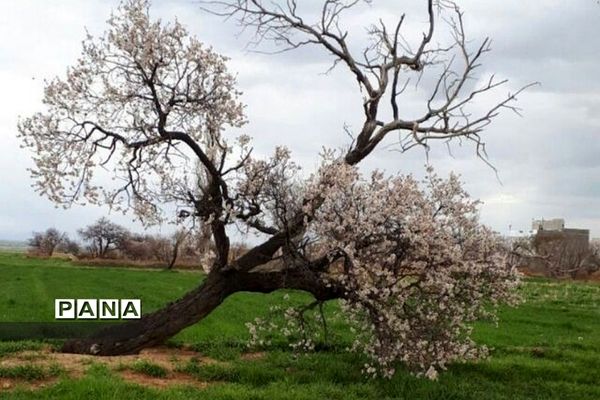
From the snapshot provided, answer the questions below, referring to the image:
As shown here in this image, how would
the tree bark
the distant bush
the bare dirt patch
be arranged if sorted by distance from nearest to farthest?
the bare dirt patch
the tree bark
the distant bush

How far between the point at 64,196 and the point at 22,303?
1232 cm

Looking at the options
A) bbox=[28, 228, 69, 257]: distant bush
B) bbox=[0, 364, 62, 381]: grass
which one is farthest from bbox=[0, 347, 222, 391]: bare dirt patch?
bbox=[28, 228, 69, 257]: distant bush

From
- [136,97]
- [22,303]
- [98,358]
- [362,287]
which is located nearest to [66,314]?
[22,303]

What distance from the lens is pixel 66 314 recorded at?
18469mm

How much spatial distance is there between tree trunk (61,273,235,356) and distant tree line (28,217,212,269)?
33.9 metres

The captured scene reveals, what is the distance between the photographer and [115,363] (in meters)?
10.7

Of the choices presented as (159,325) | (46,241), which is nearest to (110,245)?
(46,241)

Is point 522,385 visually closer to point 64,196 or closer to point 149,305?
point 64,196

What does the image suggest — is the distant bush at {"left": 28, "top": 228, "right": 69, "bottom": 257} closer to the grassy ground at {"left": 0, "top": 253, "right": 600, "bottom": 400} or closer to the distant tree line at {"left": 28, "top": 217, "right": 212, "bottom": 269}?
the distant tree line at {"left": 28, "top": 217, "right": 212, "bottom": 269}

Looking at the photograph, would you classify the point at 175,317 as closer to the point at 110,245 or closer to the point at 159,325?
the point at 159,325

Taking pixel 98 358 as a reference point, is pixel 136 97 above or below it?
above

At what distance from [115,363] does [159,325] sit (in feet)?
3.77

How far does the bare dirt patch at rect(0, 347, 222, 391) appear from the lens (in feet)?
32.2

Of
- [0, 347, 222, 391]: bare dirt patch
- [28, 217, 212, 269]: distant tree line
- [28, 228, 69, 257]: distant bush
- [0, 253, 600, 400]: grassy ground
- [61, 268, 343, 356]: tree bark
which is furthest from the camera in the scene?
[28, 228, 69, 257]: distant bush
